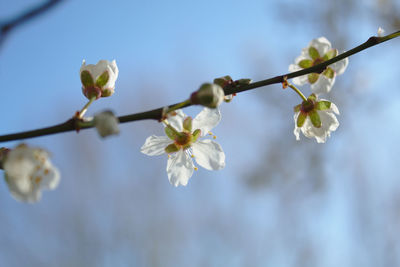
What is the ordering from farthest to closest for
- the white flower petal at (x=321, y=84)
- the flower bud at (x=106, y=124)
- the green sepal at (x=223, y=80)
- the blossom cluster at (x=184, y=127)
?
the white flower petal at (x=321, y=84)
the green sepal at (x=223, y=80)
the blossom cluster at (x=184, y=127)
the flower bud at (x=106, y=124)

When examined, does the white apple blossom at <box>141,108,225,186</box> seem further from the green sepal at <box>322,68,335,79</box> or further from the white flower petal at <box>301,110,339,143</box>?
the green sepal at <box>322,68,335,79</box>

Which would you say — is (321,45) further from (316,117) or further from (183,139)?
(183,139)

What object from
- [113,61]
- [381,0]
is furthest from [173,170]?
[381,0]

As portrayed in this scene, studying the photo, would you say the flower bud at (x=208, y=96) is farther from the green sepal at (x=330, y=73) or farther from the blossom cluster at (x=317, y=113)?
the green sepal at (x=330, y=73)

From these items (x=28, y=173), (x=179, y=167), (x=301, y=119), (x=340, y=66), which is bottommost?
(x=28, y=173)

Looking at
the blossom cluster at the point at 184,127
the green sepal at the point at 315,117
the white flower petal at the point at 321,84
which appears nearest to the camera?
the blossom cluster at the point at 184,127

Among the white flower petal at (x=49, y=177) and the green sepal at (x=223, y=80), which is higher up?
the green sepal at (x=223, y=80)

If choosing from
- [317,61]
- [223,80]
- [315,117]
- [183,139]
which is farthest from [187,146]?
[317,61]

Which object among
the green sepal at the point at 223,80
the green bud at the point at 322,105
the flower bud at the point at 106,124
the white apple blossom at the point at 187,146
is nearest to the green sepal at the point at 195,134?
the white apple blossom at the point at 187,146

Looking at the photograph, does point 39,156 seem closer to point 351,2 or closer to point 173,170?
point 173,170
